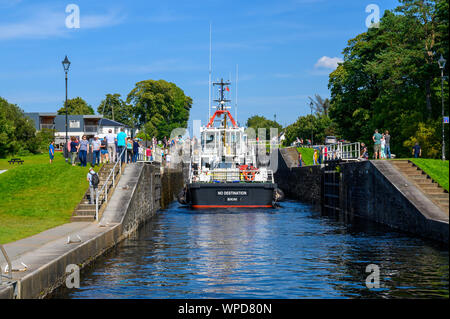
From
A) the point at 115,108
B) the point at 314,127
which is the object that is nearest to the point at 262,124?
the point at 115,108

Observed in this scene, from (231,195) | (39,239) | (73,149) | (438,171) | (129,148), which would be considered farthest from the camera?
(231,195)

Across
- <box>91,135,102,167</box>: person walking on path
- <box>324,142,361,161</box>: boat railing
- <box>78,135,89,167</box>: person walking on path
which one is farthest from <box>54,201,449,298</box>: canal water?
<box>324,142,361,161</box>: boat railing

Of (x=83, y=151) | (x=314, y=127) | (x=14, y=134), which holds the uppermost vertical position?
(x=314, y=127)

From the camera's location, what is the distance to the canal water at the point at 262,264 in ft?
40.4

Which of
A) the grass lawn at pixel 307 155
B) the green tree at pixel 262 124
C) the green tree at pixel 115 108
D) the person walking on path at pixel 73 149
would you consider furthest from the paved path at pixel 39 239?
the green tree at pixel 262 124

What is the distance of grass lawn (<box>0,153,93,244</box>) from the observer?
62.5 ft

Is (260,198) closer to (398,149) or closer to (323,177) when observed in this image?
(323,177)

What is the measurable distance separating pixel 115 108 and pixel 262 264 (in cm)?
13195

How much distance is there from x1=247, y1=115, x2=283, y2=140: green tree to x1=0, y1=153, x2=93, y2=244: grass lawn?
137 meters

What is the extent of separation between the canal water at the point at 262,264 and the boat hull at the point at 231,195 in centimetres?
714

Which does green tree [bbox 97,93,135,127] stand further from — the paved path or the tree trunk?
the paved path

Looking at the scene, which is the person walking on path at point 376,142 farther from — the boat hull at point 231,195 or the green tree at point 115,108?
the green tree at point 115,108

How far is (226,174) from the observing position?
120 ft

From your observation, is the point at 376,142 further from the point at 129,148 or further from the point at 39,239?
the point at 39,239
